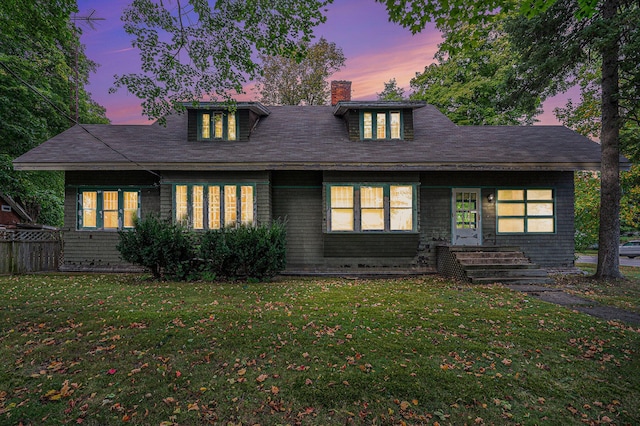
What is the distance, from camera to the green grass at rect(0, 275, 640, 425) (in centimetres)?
313

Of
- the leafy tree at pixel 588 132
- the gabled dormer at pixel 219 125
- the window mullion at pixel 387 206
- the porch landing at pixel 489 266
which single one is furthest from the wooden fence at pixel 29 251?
the leafy tree at pixel 588 132

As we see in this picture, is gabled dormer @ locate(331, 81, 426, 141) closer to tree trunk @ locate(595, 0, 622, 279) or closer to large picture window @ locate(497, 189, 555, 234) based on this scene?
large picture window @ locate(497, 189, 555, 234)

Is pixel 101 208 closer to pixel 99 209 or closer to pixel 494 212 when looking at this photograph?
pixel 99 209

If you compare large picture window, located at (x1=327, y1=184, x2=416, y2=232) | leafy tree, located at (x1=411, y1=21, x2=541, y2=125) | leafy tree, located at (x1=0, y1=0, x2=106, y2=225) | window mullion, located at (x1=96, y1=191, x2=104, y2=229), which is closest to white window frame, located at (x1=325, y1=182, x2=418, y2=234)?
large picture window, located at (x1=327, y1=184, x2=416, y2=232)

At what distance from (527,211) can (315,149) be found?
298 inches

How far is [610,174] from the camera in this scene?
967 centimetres

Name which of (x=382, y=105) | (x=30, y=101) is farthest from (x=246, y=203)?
(x=30, y=101)

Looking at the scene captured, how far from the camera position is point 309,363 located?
3.99 metres

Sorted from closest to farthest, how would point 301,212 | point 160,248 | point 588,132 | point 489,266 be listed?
point 160,248
point 489,266
point 301,212
point 588,132

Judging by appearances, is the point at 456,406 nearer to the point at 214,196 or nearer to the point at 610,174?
the point at 214,196

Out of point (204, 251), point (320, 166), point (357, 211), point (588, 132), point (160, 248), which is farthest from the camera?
point (588, 132)

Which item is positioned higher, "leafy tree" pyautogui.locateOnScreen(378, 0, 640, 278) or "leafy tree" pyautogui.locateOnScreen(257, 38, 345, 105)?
"leafy tree" pyautogui.locateOnScreen(257, 38, 345, 105)

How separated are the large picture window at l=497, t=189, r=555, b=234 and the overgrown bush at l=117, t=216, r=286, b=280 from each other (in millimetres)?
7692

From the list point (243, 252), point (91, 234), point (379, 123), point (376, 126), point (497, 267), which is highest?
point (379, 123)
